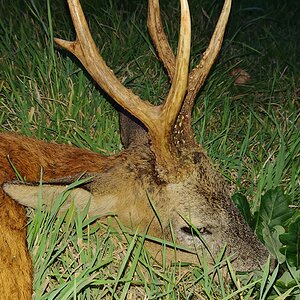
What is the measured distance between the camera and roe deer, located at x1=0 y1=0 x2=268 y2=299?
415 cm

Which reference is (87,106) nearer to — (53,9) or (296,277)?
(53,9)

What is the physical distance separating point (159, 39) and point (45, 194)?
1302 millimetres

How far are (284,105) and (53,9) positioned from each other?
6.55 feet

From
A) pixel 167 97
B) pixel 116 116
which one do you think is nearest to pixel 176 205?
pixel 167 97

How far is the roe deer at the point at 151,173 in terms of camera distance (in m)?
4.15

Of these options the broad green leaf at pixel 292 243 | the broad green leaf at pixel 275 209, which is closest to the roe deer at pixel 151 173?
the broad green leaf at pixel 292 243

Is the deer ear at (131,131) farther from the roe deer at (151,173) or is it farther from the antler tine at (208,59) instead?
the antler tine at (208,59)

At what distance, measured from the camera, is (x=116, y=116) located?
228 inches

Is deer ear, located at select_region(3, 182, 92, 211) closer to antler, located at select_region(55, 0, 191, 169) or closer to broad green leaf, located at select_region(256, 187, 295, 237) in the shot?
antler, located at select_region(55, 0, 191, 169)

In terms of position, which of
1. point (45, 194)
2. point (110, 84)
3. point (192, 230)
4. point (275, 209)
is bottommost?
point (45, 194)

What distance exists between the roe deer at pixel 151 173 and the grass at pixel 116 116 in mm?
129

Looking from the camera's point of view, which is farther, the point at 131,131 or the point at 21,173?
the point at 131,131

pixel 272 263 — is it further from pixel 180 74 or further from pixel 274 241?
pixel 180 74

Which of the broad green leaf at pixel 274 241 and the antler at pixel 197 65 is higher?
the antler at pixel 197 65
